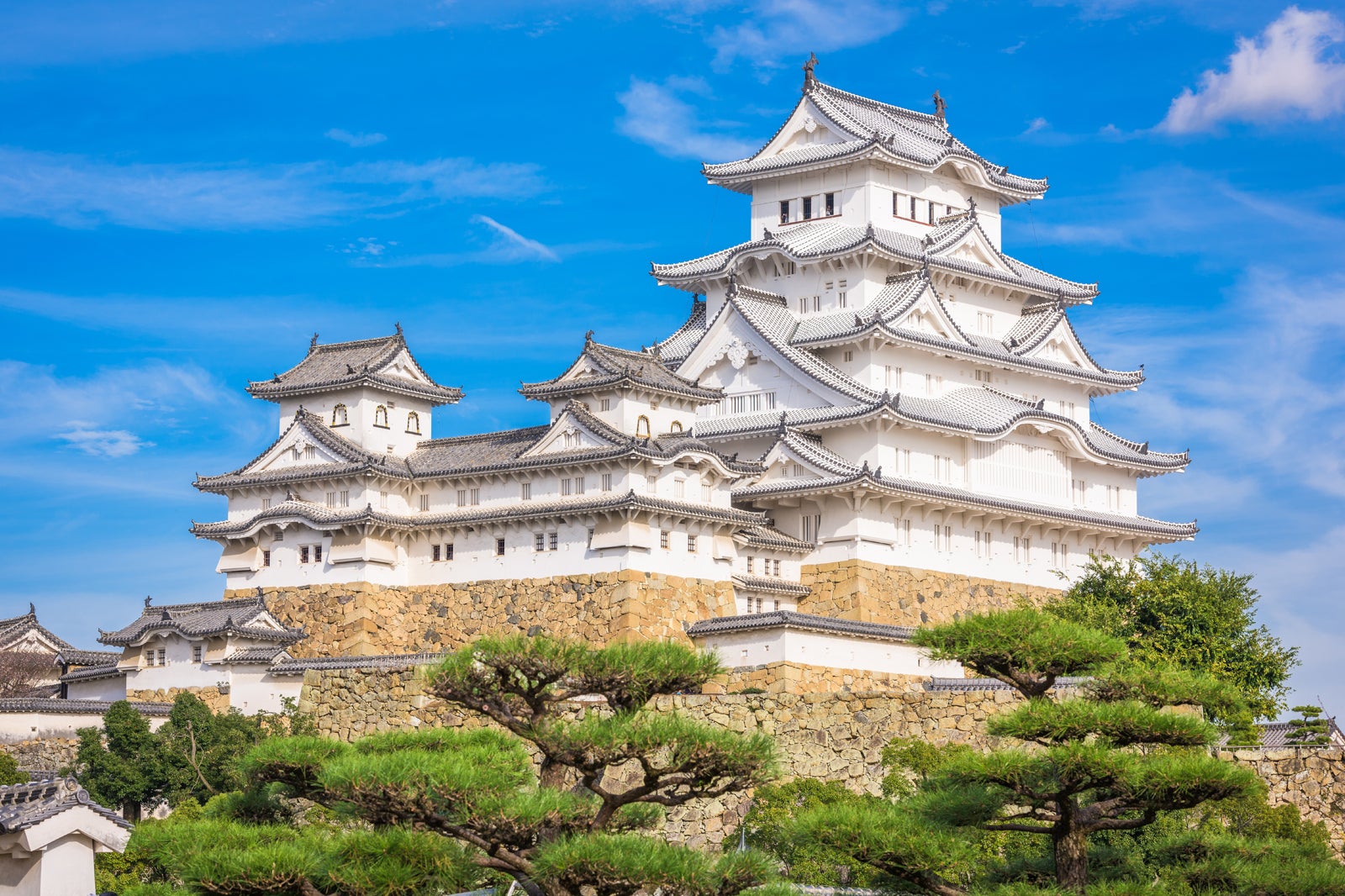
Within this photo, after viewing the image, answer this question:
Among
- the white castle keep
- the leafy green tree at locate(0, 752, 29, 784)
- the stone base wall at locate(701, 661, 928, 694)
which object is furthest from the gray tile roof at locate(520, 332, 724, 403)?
the leafy green tree at locate(0, 752, 29, 784)

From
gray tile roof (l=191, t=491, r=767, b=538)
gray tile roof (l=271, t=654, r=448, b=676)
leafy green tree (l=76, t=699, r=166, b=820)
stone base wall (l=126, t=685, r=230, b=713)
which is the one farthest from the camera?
gray tile roof (l=191, t=491, r=767, b=538)

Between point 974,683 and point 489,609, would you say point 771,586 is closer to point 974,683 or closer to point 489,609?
point 489,609

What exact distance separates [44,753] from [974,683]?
21.3 m

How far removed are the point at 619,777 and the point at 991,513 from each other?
1814 cm

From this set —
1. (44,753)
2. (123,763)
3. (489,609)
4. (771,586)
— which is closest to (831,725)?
(771,586)

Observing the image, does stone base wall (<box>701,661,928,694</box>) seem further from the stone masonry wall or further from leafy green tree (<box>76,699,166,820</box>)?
leafy green tree (<box>76,699,166,820</box>)

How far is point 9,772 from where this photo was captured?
41.8 m

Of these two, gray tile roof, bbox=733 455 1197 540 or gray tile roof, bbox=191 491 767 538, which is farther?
gray tile roof, bbox=733 455 1197 540

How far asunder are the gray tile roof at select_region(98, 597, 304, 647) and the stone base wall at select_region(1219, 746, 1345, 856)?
80.3 feet

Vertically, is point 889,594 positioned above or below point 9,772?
above

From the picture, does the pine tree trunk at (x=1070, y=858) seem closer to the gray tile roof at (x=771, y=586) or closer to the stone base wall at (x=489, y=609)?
the stone base wall at (x=489, y=609)

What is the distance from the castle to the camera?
160ft

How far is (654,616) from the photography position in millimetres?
47625

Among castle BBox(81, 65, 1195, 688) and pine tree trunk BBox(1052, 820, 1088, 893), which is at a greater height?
castle BBox(81, 65, 1195, 688)
